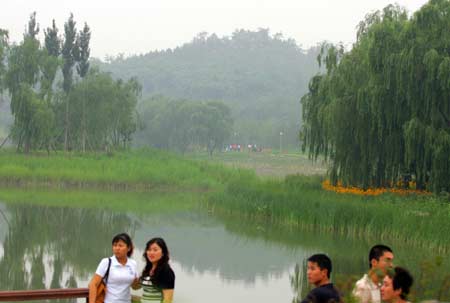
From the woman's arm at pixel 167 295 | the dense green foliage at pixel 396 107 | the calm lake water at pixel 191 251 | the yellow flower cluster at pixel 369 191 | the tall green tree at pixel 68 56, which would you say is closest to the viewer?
the woman's arm at pixel 167 295

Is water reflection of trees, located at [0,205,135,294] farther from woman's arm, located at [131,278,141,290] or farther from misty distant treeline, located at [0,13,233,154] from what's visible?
misty distant treeline, located at [0,13,233,154]

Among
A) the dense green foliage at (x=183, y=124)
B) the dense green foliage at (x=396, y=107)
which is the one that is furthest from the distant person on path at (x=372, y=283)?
the dense green foliage at (x=183, y=124)

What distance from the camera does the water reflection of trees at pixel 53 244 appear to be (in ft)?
44.6

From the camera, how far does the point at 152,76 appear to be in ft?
405

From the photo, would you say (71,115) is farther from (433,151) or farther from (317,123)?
(433,151)

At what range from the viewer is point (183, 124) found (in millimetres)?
75062

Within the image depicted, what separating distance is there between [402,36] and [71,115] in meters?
29.4

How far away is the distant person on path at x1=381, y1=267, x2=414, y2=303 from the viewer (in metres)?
4.84

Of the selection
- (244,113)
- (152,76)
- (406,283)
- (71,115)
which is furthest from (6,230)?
(152,76)

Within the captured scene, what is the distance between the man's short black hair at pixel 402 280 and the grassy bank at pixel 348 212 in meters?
10.7

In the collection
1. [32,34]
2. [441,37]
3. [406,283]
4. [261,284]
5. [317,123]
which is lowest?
[261,284]

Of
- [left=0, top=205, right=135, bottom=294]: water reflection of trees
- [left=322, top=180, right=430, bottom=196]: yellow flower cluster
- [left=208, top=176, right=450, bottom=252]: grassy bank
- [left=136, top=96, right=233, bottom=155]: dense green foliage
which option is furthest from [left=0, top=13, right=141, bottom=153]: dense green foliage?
[left=136, top=96, right=233, bottom=155]: dense green foliage

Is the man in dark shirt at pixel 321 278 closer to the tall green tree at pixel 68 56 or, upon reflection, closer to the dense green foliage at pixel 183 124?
the tall green tree at pixel 68 56

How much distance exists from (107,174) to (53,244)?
14729 millimetres
